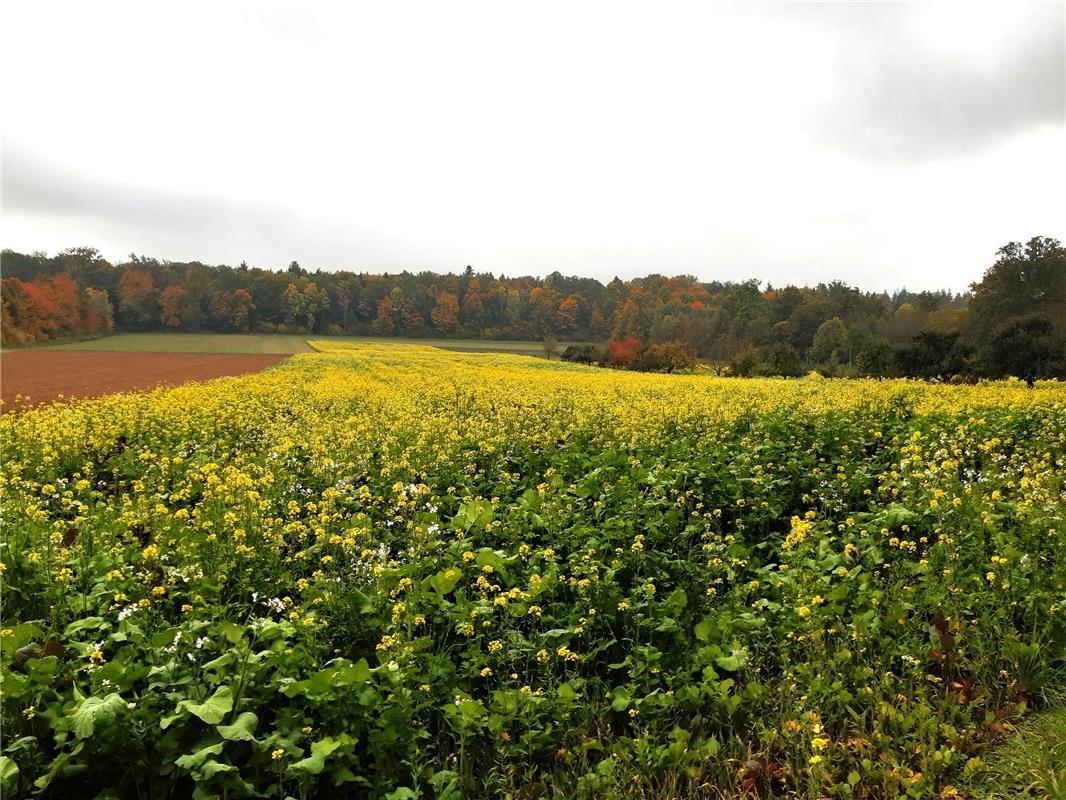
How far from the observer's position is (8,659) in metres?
3.25

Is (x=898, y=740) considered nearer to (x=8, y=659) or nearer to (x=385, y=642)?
(x=385, y=642)

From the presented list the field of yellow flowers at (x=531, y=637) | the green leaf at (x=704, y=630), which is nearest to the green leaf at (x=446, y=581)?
the field of yellow flowers at (x=531, y=637)

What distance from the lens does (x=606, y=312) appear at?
10700 cm

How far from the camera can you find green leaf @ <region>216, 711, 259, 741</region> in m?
2.86

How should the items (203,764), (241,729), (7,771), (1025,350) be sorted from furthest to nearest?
(1025,350)
(241,729)
(203,764)
(7,771)

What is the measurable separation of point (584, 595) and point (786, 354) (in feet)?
133

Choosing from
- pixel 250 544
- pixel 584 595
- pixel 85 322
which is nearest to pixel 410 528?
pixel 250 544

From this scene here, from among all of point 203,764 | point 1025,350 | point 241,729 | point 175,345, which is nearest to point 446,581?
point 241,729

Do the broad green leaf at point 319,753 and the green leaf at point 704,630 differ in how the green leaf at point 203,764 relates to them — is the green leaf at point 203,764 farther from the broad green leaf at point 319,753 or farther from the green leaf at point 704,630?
the green leaf at point 704,630

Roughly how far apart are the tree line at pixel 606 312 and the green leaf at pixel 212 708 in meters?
36.0

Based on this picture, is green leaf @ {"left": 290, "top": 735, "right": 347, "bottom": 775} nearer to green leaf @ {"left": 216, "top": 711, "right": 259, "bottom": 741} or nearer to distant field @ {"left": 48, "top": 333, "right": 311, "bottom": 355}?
green leaf @ {"left": 216, "top": 711, "right": 259, "bottom": 741}

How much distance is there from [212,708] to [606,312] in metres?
107

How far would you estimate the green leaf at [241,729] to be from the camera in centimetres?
286

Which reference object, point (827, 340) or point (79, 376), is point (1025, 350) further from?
point (79, 376)
